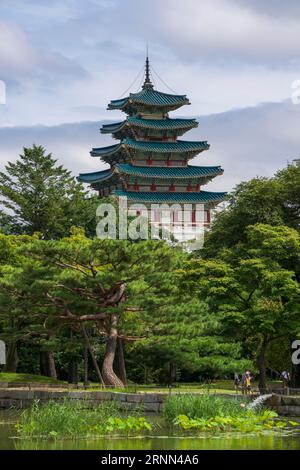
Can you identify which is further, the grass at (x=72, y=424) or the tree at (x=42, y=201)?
the tree at (x=42, y=201)

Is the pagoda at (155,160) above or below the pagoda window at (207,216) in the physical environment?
above

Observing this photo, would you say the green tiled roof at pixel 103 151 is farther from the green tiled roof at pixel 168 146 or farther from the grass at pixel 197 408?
the grass at pixel 197 408

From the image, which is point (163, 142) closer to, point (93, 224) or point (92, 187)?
point (92, 187)

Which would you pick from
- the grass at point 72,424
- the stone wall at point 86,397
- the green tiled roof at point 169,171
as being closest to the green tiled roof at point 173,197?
the green tiled roof at point 169,171

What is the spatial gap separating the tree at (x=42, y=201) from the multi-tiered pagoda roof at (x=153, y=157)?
5.84 m

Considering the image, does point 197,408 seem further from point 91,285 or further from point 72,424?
point 91,285

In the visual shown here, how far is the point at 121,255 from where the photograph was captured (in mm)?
30125

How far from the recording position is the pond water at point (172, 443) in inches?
741

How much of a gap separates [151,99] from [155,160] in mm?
3855

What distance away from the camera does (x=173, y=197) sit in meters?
56.2

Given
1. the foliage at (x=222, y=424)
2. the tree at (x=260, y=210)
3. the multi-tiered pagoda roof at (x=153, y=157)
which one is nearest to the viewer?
the foliage at (x=222, y=424)

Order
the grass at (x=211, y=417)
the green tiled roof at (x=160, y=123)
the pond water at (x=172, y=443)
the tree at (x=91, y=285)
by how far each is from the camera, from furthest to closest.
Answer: the green tiled roof at (x=160, y=123)
the tree at (x=91, y=285)
the grass at (x=211, y=417)
the pond water at (x=172, y=443)

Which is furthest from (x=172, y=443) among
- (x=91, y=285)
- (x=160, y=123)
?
(x=160, y=123)
